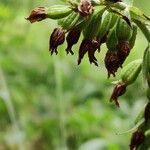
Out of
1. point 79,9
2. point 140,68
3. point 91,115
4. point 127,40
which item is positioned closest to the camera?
point 79,9

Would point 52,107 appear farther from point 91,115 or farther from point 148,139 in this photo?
point 148,139

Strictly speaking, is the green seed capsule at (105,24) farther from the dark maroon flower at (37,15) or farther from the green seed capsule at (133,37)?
the dark maroon flower at (37,15)

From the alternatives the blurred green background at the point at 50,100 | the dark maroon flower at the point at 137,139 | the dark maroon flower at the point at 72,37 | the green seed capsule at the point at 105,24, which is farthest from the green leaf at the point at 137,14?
the blurred green background at the point at 50,100

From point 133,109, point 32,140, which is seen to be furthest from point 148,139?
point 32,140

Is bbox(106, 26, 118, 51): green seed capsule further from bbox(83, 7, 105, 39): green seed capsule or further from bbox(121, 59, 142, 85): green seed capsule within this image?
bbox(121, 59, 142, 85): green seed capsule

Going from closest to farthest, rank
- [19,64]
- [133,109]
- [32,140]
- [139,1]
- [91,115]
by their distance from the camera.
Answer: [133,109] → [91,115] → [32,140] → [19,64] → [139,1]

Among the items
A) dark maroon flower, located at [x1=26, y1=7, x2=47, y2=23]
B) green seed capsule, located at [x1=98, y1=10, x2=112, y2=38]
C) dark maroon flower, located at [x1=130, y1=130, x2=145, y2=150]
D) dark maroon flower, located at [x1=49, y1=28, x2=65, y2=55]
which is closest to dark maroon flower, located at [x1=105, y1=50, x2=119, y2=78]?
green seed capsule, located at [x1=98, y1=10, x2=112, y2=38]

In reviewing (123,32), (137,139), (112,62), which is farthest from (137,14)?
(137,139)
